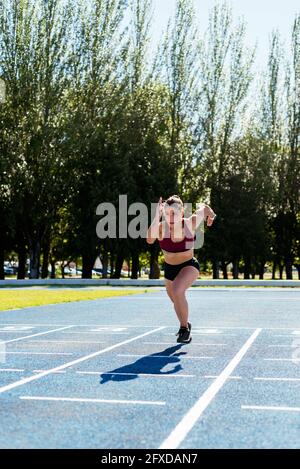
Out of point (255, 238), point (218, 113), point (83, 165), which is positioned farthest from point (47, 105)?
point (255, 238)

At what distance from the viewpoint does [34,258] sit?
42531 mm

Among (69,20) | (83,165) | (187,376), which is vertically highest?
(69,20)

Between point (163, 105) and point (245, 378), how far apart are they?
4000cm

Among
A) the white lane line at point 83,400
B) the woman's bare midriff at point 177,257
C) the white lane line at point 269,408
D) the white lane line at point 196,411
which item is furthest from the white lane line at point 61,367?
the white lane line at point 269,408

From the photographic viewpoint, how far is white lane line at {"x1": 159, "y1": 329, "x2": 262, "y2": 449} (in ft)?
14.3

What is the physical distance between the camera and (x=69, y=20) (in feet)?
134

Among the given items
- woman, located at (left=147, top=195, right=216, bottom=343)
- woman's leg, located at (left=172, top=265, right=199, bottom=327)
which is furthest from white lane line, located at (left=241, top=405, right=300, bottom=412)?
woman's leg, located at (left=172, top=265, right=199, bottom=327)

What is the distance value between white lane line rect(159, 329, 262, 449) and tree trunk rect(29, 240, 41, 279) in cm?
3518

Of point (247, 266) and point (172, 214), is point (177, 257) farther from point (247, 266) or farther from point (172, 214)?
point (247, 266)

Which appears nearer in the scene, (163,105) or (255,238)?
(163,105)
